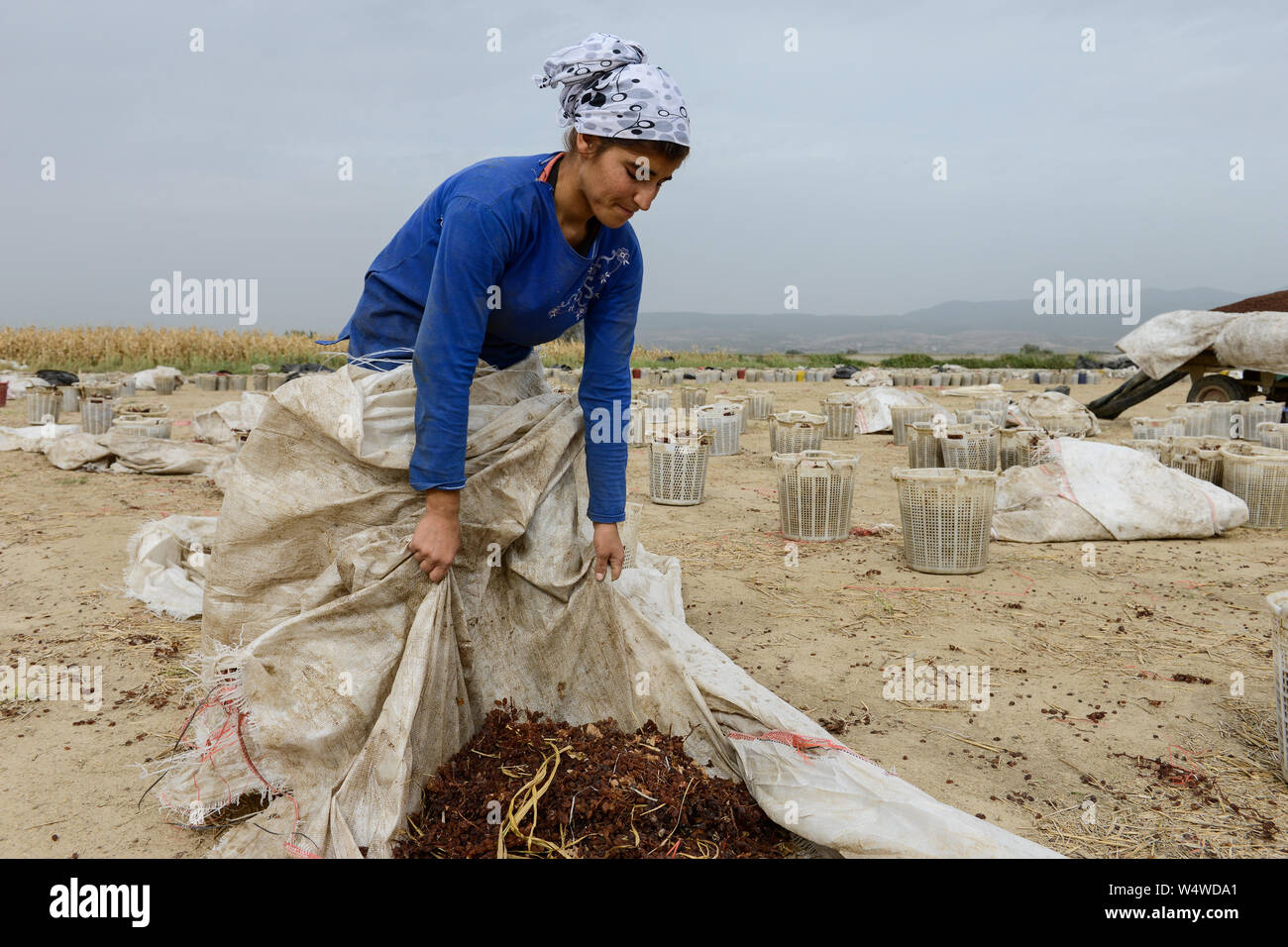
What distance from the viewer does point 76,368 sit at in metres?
17.0

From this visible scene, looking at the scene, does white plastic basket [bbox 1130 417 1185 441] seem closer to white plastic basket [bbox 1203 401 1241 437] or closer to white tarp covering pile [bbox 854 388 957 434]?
white plastic basket [bbox 1203 401 1241 437]

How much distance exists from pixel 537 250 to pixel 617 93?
0.36m

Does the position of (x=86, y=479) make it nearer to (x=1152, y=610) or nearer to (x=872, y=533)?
(x=872, y=533)

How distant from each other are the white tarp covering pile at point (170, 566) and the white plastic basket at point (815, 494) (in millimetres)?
2881

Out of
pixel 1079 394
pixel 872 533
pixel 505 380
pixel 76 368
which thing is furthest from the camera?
pixel 76 368

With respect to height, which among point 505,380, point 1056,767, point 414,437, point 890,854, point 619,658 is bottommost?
point 1056,767

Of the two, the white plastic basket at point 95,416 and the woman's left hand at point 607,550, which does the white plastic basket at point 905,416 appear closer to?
the woman's left hand at point 607,550

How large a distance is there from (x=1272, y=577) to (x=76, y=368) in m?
18.9

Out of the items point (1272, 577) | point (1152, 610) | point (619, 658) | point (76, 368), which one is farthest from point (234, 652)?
point (76, 368)

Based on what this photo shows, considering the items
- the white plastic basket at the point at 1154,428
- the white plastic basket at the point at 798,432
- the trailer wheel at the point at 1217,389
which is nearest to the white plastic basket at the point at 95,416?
the white plastic basket at the point at 798,432

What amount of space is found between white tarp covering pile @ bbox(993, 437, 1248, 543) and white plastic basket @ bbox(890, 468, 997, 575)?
2.46 feet

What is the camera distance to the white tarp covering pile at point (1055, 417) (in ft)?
24.4
